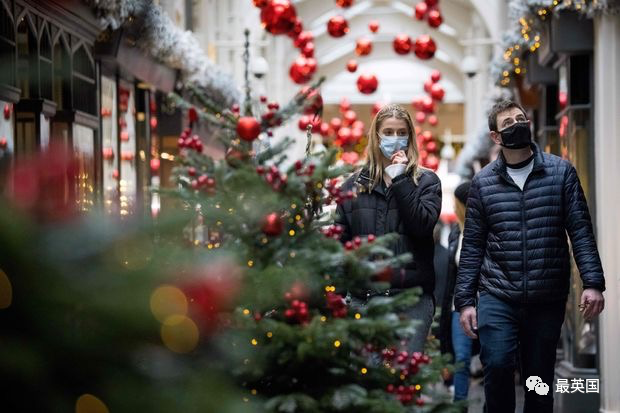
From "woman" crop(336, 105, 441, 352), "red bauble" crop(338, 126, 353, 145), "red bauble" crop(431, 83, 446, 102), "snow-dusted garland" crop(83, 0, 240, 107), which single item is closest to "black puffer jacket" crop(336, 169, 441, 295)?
"woman" crop(336, 105, 441, 352)

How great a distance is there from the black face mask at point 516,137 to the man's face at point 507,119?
2.2 inches

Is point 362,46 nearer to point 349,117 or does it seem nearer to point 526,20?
point 526,20

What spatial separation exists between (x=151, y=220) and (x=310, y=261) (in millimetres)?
2120

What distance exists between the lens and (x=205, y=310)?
133cm

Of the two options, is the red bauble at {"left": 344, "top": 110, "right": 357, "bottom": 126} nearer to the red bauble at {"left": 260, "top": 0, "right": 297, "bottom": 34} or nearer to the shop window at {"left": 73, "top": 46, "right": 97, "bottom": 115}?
the red bauble at {"left": 260, "top": 0, "right": 297, "bottom": 34}

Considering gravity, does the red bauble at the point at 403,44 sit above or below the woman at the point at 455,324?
above

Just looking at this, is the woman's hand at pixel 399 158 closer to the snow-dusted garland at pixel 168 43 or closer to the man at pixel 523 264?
the man at pixel 523 264

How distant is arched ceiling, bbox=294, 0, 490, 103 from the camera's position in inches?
1508

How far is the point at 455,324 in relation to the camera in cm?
895

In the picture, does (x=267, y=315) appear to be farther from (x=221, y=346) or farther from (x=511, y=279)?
(x=511, y=279)

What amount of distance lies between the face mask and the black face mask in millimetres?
476

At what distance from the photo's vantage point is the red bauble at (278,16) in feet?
42.5

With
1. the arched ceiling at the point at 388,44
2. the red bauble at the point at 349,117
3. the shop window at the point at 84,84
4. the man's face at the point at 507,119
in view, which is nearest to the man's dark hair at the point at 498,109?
the man's face at the point at 507,119

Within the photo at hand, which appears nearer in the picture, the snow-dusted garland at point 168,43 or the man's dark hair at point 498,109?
the man's dark hair at point 498,109
